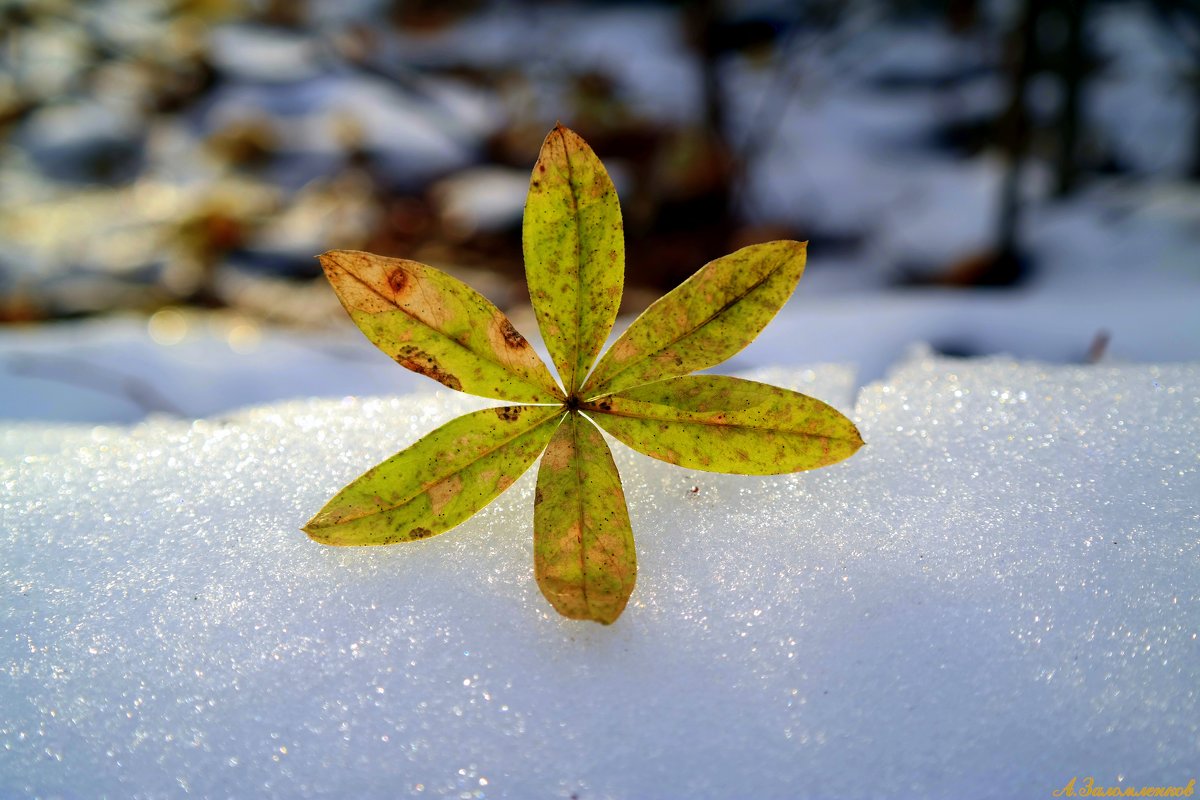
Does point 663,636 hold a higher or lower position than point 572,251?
lower

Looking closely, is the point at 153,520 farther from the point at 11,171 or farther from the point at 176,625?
the point at 11,171

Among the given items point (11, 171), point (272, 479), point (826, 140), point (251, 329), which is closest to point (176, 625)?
point (272, 479)

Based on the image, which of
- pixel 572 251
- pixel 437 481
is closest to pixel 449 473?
pixel 437 481

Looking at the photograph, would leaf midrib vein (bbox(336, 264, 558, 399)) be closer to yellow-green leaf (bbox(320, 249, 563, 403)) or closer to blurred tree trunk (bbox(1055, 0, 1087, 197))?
yellow-green leaf (bbox(320, 249, 563, 403))

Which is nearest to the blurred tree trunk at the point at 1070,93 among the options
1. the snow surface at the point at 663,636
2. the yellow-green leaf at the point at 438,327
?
the snow surface at the point at 663,636

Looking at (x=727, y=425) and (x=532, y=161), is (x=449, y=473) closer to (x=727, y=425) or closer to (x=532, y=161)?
(x=727, y=425)

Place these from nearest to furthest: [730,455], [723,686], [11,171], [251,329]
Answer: [723,686]
[730,455]
[251,329]
[11,171]

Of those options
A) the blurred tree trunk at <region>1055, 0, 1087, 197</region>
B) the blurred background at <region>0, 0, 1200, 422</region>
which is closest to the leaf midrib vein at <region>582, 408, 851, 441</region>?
the blurred background at <region>0, 0, 1200, 422</region>
